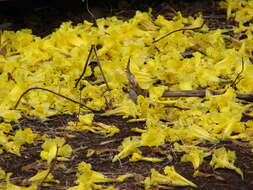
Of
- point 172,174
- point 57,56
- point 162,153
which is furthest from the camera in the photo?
point 57,56

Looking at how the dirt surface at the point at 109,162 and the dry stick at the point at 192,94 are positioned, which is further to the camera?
the dry stick at the point at 192,94

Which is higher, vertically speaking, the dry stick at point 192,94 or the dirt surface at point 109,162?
the dry stick at point 192,94

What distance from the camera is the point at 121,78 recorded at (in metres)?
4.81

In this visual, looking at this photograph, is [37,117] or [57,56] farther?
[57,56]

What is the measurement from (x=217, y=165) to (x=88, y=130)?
960mm

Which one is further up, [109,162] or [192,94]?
[192,94]

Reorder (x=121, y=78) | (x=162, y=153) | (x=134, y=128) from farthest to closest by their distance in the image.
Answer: (x=121, y=78), (x=134, y=128), (x=162, y=153)

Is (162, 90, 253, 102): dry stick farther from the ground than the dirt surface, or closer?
farther from the ground

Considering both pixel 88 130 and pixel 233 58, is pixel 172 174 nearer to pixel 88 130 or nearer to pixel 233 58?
pixel 88 130

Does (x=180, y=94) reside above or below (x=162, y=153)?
above

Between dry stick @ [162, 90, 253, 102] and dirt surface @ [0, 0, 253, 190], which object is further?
dry stick @ [162, 90, 253, 102]

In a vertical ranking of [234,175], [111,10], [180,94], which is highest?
[111,10]

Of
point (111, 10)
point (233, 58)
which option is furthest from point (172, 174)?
point (111, 10)

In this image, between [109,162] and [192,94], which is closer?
[109,162]
